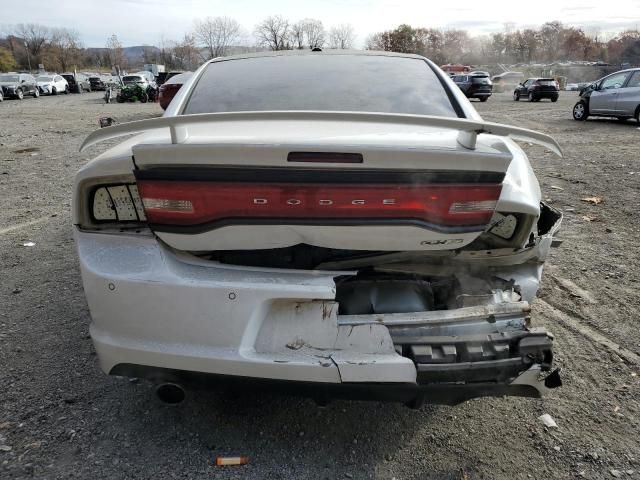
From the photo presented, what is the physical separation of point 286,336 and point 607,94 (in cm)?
1564

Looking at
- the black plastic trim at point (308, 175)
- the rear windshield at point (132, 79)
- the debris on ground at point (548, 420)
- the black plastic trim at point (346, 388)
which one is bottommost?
the rear windshield at point (132, 79)

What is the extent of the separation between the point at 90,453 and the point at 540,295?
9.79 feet

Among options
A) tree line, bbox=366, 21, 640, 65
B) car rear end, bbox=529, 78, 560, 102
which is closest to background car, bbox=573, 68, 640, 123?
car rear end, bbox=529, 78, 560, 102

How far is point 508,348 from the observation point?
1.79 m

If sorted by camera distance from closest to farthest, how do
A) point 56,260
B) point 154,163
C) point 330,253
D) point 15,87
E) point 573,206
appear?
point 154,163 → point 330,253 → point 56,260 → point 573,206 → point 15,87

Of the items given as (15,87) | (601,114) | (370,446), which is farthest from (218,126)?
(15,87)

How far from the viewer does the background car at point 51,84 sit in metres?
37.2

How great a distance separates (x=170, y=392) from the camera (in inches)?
75.9

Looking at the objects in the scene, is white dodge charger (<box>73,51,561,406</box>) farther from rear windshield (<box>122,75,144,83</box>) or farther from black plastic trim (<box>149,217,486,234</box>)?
rear windshield (<box>122,75,144,83</box>)

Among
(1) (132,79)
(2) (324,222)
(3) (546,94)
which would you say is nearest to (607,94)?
(3) (546,94)

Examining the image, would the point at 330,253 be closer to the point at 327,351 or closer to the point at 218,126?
the point at 327,351

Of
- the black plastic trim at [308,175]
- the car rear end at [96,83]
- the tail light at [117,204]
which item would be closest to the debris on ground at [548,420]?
the black plastic trim at [308,175]

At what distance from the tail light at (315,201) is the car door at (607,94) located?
49.2ft

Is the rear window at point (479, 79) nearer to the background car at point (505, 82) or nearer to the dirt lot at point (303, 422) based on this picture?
the background car at point (505, 82)
